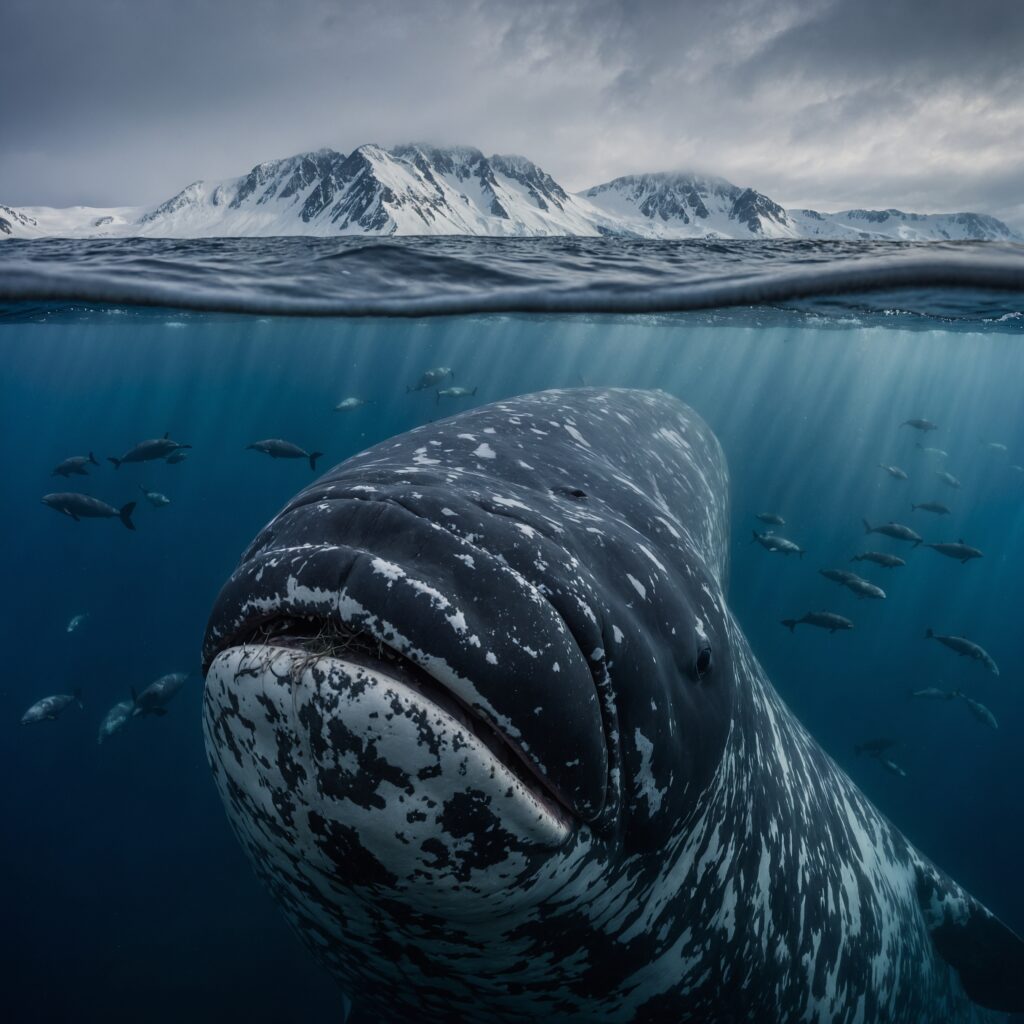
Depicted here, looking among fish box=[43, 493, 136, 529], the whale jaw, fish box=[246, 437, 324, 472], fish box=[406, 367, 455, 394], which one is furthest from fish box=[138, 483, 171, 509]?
the whale jaw

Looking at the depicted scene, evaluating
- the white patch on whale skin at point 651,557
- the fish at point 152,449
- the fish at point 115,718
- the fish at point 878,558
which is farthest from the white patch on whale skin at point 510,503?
the fish at point 152,449

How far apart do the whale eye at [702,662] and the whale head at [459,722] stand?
0.01m

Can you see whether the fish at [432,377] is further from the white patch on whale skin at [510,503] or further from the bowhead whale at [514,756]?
the white patch on whale skin at [510,503]

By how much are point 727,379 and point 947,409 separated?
39308 mm

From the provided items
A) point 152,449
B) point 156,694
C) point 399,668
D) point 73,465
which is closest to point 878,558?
point 399,668

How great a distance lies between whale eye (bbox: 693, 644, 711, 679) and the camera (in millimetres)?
2744

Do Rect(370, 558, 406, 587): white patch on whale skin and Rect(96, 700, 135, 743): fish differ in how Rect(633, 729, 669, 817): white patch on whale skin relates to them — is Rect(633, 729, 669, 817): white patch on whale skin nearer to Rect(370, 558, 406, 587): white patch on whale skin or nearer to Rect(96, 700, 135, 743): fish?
Rect(370, 558, 406, 587): white patch on whale skin

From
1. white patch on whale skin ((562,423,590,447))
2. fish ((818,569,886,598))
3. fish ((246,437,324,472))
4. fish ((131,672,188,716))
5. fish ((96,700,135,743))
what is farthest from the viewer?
fish ((246,437,324,472))

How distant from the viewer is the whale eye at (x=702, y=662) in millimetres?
2744

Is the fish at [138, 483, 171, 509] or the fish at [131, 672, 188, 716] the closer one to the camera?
the fish at [131, 672, 188, 716]

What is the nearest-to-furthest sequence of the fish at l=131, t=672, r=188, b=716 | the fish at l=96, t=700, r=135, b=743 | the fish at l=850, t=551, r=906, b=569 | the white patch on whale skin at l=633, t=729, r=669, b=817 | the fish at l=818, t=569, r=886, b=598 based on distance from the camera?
the white patch on whale skin at l=633, t=729, r=669, b=817 → the fish at l=131, t=672, r=188, b=716 → the fish at l=96, t=700, r=135, b=743 → the fish at l=818, t=569, r=886, b=598 → the fish at l=850, t=551, r=906, b=569

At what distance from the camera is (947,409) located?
105 m

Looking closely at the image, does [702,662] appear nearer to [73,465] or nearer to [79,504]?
[79,504]

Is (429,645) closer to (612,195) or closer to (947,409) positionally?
(947,409)
